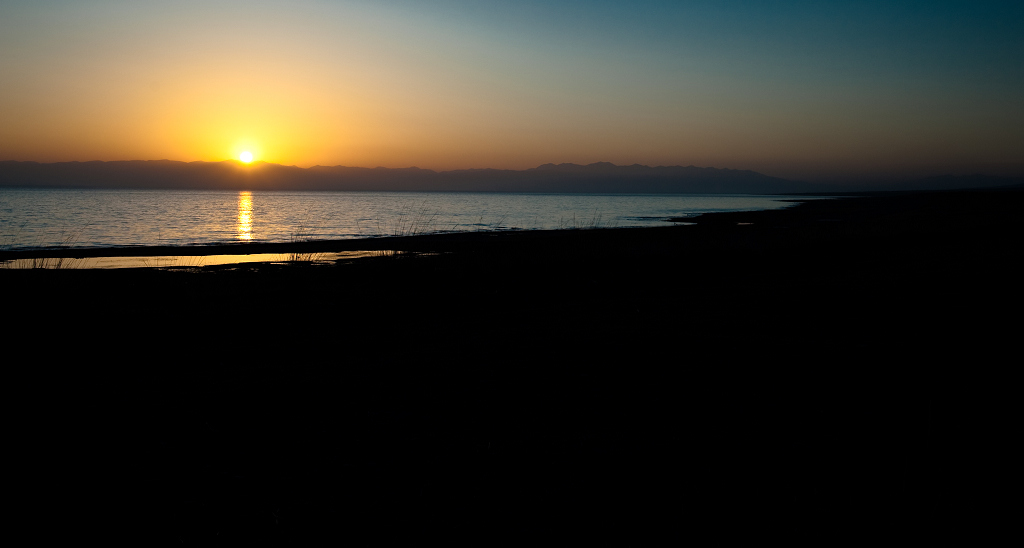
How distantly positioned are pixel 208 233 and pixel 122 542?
35.6 meters

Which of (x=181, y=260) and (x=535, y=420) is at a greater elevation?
(x=535, y=420)

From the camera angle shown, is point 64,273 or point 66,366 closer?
point 66,366

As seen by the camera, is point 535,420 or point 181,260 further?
point 181,260

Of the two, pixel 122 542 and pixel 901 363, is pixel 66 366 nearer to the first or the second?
pixel 122 542

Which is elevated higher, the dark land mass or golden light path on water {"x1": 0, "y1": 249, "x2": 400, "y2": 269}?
the dark land mass

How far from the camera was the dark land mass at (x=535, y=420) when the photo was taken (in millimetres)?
3172

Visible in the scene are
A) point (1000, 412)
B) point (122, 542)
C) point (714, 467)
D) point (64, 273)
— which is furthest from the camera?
point (64, 273)

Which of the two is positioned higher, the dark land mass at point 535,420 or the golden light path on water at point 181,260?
the dark land mass at point 535,420

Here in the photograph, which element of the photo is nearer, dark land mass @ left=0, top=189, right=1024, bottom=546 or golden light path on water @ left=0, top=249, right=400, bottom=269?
dark land mass @ left=0, top=189, right=1024, bottom=546

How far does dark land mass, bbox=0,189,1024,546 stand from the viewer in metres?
3.17

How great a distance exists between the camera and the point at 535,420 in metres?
4.43

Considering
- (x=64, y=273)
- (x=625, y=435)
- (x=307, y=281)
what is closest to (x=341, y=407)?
(x=625, y=435)

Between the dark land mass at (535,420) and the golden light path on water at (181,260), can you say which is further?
the golden light path on water at (181,260)

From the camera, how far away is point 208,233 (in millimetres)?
34906
